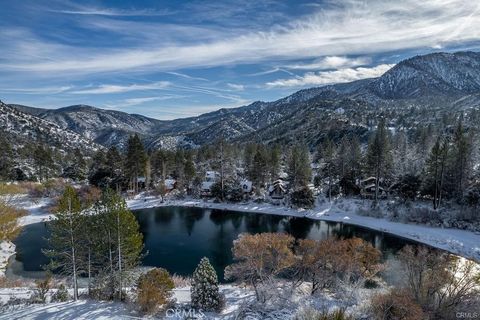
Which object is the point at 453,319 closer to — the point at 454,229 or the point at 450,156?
the point at 454,229

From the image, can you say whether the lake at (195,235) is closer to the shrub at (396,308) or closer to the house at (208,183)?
the house at (208,183)

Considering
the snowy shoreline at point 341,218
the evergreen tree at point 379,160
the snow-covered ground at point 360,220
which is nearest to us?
the snowy shoreline at point 341,218

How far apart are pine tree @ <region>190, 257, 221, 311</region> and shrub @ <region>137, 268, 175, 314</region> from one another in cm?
208

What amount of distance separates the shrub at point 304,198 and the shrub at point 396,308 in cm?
4276

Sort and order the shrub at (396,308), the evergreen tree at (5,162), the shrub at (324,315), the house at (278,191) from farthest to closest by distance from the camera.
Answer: the evergreen tree at (5,162) < the house at (278,191) < the shrub at (396,308) < the shrub at (324,315)

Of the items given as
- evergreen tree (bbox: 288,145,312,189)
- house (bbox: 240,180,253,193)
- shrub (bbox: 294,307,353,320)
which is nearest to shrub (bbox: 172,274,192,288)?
shrub (bbox: 294,307,353,320)

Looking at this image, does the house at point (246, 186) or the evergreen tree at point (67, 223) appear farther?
the house at point (246, 186)

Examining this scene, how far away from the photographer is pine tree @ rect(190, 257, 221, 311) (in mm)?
24531

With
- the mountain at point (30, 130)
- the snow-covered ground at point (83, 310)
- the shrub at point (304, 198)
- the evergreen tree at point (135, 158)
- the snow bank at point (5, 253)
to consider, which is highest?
the mountain at point (30, 130)

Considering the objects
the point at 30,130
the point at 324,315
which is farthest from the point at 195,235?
the point at 30,130

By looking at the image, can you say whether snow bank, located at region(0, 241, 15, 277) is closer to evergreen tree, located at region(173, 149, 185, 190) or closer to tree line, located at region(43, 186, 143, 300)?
tree line, located at region(43, 186, 143, 300)

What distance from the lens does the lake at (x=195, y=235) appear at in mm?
41344

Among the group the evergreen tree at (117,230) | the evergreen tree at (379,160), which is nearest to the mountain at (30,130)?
the evergreen tree at (379,160)

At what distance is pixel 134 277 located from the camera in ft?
93.6
